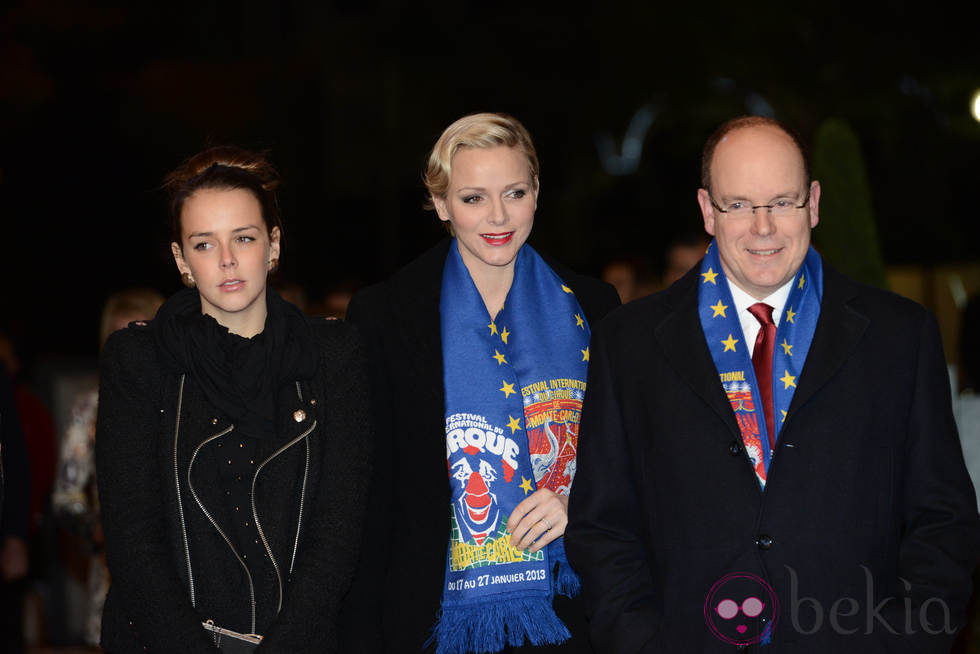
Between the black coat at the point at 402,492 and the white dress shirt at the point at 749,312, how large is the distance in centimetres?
93

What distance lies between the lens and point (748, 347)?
9.99 ft

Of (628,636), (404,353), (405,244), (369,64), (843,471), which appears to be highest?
(369,64)

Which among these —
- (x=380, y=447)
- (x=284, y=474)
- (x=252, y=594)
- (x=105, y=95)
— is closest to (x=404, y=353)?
(x=380, y=447)

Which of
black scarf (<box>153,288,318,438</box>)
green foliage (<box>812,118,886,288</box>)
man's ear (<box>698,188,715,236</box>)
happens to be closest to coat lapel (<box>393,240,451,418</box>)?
black scarf (<box>153,288,318,438</box>)

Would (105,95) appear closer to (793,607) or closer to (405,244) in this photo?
(405,244)

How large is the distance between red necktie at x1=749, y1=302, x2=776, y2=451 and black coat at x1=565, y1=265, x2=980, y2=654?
0.25ft

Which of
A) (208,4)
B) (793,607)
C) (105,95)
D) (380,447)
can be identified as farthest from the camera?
(208,4)

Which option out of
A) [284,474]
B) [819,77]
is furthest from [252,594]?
[819,77]

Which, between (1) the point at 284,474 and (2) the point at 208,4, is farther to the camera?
(2) the point at 208,4

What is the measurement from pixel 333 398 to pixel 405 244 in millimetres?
20213

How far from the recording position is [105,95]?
19625 millimetres

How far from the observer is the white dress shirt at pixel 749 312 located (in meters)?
3.05

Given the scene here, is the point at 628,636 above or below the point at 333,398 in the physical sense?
below

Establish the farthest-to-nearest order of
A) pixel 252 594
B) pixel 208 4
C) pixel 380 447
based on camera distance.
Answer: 1. pixel 208 4
2. pixel 380 447
3. pixel 252 594
